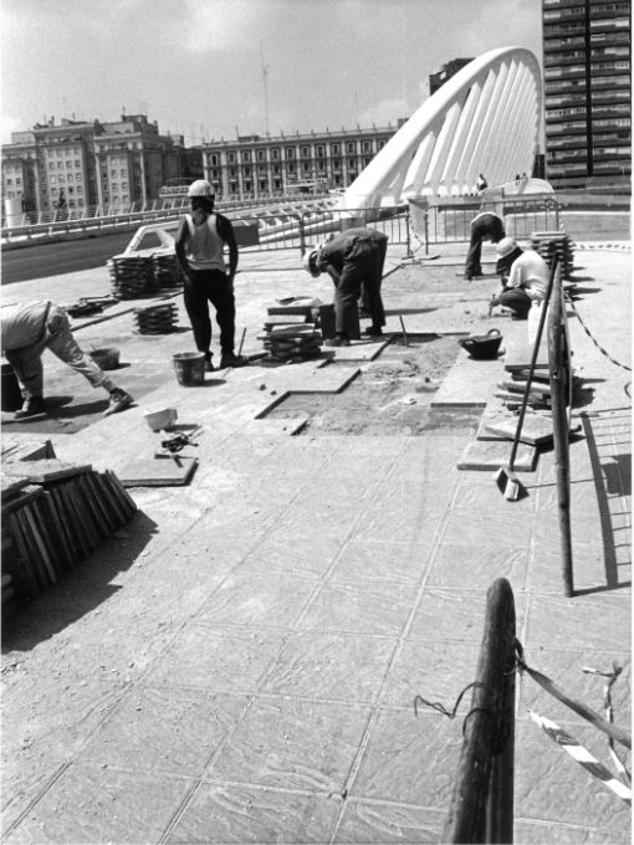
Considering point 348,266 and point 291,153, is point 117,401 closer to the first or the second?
point 348,266

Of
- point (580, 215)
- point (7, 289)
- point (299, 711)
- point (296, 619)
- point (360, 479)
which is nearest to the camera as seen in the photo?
point (299, 711)

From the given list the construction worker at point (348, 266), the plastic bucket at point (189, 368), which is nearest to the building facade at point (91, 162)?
the construction worker at point (348, 266)

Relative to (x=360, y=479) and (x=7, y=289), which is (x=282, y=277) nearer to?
(x=7, y=289)

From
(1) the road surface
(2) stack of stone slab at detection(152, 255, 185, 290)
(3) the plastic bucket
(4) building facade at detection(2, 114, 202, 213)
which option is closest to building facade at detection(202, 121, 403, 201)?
(4) building facade at detection(2, 114, 202, 213)

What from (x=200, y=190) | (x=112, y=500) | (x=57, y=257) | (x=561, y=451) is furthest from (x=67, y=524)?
(x=57, y=257)

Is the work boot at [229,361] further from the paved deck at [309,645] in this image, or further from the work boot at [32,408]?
the paved deck at [309,645]

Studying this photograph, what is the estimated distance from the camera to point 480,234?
16.5 metres

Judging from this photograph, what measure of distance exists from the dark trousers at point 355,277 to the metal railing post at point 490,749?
897 centimetres

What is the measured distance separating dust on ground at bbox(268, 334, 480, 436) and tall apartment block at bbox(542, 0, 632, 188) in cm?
9897

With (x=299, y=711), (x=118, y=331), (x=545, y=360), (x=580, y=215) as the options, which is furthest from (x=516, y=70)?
(x=299, y=711)

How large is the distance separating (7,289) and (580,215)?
17.1m

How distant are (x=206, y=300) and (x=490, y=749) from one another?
29.0 feet

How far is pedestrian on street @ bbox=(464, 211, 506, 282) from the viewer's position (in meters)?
15.6

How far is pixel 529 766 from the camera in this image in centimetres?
311
